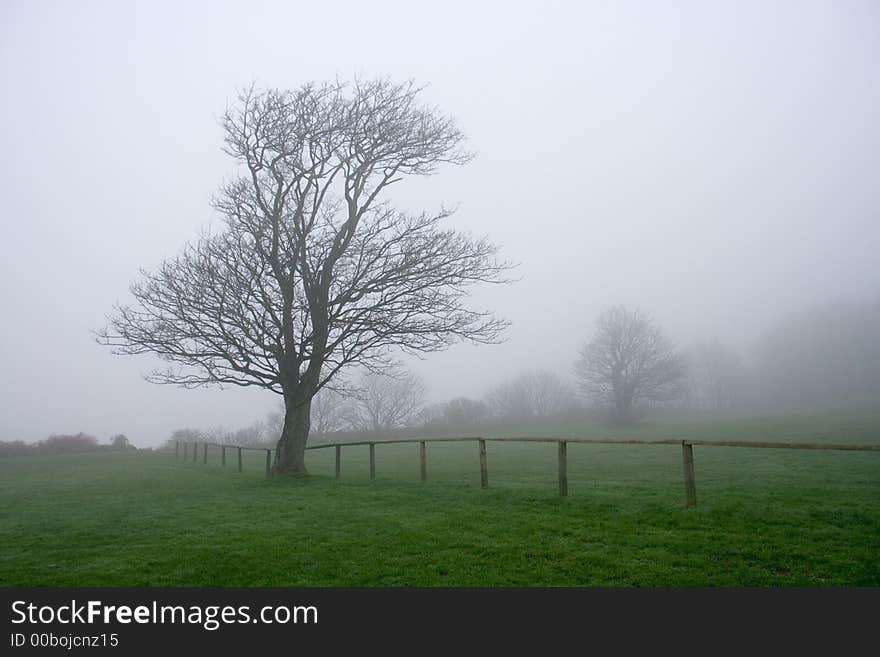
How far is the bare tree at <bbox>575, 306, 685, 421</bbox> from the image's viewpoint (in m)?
61.9

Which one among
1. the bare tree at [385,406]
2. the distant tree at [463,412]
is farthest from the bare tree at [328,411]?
the distant tree at [463,412]

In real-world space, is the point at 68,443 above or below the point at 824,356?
below

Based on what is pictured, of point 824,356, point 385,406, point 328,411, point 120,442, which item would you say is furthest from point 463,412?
point 824,356

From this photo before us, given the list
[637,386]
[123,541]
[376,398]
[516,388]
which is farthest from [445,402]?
[123,541]

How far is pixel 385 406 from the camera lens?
73188mm

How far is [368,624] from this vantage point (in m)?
5.08

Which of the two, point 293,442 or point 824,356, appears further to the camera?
point 824,356

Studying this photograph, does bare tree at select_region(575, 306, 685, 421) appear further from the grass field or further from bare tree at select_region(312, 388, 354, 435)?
the grass field

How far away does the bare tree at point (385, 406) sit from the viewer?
238ft

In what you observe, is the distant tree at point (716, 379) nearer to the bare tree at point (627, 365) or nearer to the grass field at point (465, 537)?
Answer: the bare tree at point (627, 365)

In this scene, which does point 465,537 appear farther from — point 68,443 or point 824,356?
point 824,356

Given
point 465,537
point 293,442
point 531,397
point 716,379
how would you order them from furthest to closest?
point 716,379, point 531,397, point 293,442, point 465,537

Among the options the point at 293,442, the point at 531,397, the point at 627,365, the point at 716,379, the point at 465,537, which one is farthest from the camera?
the point at 716,379

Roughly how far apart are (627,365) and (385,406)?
30171 millimetres
